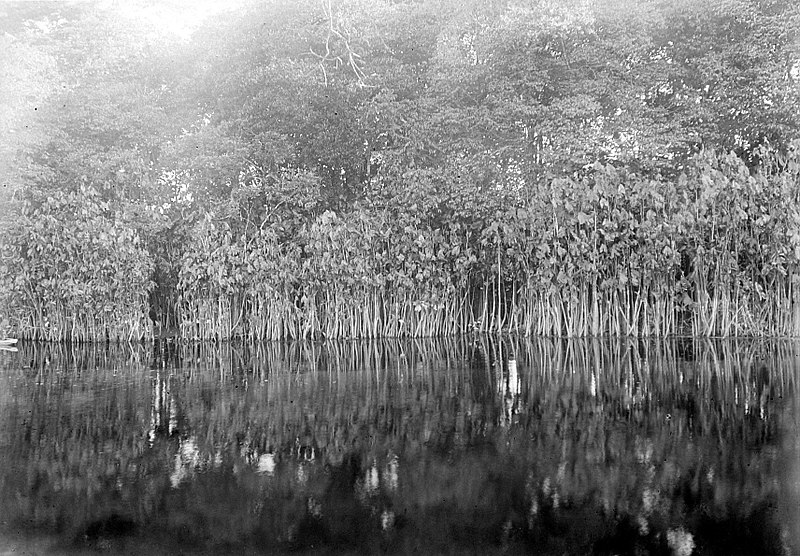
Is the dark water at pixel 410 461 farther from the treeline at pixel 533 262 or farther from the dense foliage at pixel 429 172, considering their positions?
the dense foliage at pixel 429 172

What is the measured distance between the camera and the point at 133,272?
11031 millimetres

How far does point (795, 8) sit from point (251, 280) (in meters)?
9.81

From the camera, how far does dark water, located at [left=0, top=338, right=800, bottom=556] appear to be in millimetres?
3008

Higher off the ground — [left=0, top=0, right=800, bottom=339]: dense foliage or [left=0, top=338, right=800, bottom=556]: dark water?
[left=0, top=0, right=800, bottom=339]: dense foliage

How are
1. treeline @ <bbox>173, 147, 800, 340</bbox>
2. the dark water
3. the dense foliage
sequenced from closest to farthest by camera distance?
the dark water
treeline @ <bbox>173, 147, 800, 340</bbox>
the dense foliage

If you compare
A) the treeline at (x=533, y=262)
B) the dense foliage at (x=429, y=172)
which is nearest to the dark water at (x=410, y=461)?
the treeline at (x=533, y=262)

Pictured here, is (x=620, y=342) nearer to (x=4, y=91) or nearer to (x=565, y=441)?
(x=565, y=441)

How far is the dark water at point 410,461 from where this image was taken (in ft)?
9.87

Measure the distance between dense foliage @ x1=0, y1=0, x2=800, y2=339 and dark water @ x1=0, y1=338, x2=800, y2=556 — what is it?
128 inches

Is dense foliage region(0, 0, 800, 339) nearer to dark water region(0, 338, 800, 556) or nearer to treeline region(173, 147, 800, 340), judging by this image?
treeline region(173, 147, 800, 340)

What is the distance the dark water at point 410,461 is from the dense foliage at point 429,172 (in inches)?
128

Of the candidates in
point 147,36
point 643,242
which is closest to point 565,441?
point 643,242

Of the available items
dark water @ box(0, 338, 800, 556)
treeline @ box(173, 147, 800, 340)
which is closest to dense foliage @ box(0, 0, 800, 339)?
treeline @ box(173, 147, 800, 340)

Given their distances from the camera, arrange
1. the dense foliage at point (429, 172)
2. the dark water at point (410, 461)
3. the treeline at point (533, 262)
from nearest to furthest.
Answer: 1. the dark water at point (410, 461)
2. the treeline at point (533, 262)
3. the dense foliage at point (429, 172)
